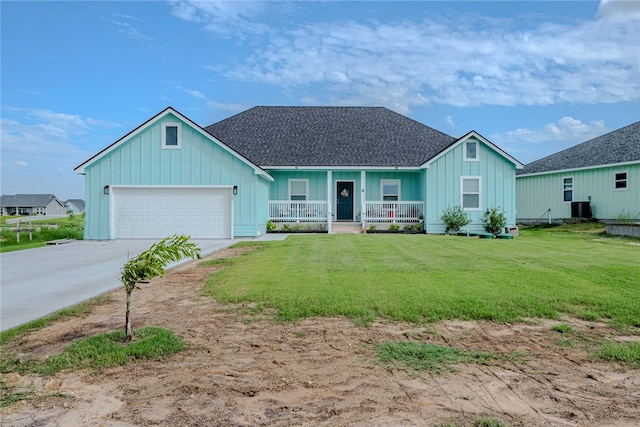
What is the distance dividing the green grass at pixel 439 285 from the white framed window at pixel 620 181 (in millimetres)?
13062

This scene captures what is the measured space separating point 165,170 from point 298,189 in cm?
695

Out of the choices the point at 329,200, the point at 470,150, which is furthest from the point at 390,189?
the point at 470,150

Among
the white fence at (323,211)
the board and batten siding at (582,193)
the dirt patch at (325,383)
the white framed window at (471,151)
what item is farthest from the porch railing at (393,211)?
the dirt patch at (325,383)

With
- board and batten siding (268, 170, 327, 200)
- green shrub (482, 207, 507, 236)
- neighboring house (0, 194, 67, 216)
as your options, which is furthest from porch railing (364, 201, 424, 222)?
neighboring house (0, 194, 67, 216)

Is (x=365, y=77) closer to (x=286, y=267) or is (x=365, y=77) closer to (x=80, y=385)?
(x=286, y=267)

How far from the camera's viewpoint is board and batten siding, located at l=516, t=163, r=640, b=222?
22609 millimetres

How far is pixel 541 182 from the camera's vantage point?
28.2m

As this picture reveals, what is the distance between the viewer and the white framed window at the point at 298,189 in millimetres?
23297

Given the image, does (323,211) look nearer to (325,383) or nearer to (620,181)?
(620,181)

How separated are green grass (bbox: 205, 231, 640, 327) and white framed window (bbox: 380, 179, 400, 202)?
11143mm

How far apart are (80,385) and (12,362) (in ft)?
3.66

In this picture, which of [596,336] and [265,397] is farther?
[596,336]

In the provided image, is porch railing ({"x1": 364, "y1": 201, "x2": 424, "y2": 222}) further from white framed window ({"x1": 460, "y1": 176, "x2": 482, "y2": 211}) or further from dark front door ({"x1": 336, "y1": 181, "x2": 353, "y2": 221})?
white framed window ({"x1": 460, "y1": 176, "x2": 482, "y2": 211})

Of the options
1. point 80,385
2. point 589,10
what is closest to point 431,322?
point 80,385
